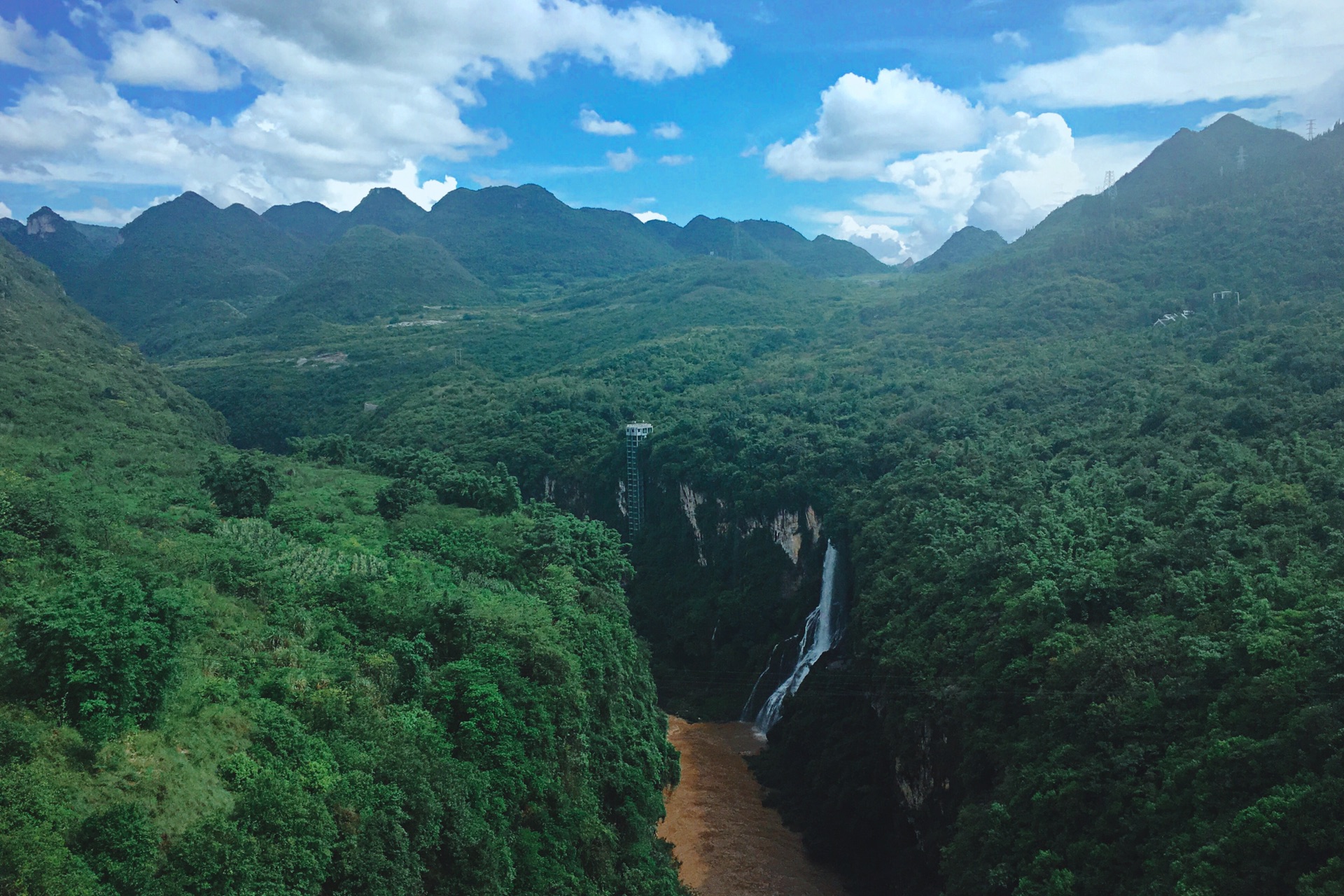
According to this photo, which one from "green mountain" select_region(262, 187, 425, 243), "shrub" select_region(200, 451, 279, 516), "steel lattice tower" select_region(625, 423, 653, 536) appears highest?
"green mountain" select_region(262, 187, 425, 243)

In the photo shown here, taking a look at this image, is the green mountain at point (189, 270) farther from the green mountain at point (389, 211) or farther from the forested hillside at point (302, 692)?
the forested hillside at point (302, 692)

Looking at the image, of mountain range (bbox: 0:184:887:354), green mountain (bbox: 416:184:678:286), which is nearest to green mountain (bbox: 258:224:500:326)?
mountain range (bbox: 0:184:887:354)

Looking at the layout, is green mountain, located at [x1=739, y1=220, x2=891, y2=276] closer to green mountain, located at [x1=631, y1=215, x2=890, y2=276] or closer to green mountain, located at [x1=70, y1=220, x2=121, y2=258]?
green mountain, located at [x1=631, y1=215, x2=890, y2=276]

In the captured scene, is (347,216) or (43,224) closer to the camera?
(43,224)

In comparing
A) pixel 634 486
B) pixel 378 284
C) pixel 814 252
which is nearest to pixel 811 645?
pixel 634 486

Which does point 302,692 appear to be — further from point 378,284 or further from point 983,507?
point 378,284

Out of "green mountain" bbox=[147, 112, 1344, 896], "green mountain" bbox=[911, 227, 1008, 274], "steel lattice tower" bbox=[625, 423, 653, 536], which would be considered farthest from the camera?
"green mountain" bbox=[911, 227, 1008, 274]
